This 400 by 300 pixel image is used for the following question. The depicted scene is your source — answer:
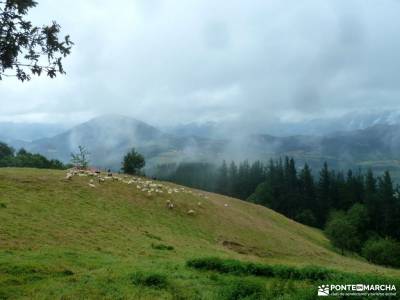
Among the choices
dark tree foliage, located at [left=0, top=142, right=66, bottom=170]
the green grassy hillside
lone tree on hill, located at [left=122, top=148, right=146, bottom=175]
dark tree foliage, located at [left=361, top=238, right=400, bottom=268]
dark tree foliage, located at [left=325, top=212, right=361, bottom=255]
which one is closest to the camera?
the green grassy hillside

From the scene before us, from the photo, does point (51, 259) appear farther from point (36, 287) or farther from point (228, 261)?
point (228, 261)

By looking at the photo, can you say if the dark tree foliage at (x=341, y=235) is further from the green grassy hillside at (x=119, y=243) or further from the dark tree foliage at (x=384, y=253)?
the green grassy hillside at (x=119, y=243)

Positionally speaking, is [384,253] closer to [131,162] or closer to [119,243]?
[131,162]

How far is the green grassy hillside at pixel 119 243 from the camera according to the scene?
19.3 meters

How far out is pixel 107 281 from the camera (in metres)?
20.0

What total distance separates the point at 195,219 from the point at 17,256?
31.1m

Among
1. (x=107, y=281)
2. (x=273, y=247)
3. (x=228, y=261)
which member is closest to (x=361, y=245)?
(x=273, y=247)

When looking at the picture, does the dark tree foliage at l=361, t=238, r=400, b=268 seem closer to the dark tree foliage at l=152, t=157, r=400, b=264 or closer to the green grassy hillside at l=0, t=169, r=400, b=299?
the dark tree foliage at l=152, t=157, r=400, b=264

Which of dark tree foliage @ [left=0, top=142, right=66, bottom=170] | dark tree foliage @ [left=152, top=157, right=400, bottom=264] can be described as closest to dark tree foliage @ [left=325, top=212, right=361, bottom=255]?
dark tree foliage @ [left=152, top=157, right=400, bottom=264]

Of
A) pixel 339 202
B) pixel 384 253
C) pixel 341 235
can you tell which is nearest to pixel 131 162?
pixel 341 235

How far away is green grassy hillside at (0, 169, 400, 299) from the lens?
19.3 meters

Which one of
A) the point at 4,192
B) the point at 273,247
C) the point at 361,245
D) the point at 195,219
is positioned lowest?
the point at 361,245

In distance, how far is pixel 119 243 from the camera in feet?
110

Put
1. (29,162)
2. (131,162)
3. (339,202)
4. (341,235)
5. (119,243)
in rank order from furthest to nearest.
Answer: (339,202) < (29,162) < (131,162) < (341,235) < (119,243)
